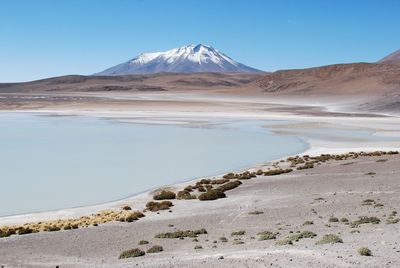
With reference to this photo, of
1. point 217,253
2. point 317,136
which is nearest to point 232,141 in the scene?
point 317,136

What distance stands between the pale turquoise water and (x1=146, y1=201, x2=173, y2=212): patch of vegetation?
207 centimetres

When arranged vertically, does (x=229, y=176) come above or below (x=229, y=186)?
below

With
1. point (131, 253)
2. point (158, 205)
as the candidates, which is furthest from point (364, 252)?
point (158, 205)

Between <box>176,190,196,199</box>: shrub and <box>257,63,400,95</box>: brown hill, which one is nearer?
<box>176,190,196,199</box>: shrub

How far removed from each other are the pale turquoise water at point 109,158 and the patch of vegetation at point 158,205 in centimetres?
207

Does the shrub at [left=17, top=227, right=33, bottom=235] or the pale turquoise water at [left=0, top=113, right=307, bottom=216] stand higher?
the shrub at [left=17, top=227, right=33, bottom=235]

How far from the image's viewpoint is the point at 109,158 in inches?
1105

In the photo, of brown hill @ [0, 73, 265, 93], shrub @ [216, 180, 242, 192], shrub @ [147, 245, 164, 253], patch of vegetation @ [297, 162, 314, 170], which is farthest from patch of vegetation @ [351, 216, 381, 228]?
brown hill @ [0, 73, 265, 93]

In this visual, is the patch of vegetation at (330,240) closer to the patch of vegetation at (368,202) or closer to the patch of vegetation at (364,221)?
the patch of vegetation at (364,221)

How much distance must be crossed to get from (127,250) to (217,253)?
6.31 ft

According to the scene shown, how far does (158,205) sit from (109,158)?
39.2 feet

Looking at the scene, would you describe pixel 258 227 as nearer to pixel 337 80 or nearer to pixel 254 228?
pixel 254 228

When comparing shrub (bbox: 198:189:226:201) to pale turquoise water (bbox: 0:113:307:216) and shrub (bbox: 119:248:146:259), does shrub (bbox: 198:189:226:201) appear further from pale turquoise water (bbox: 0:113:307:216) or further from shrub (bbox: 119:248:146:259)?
shrub (bbox: 119:248:146:259)

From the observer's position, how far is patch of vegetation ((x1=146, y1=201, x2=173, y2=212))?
16219 millimetres
